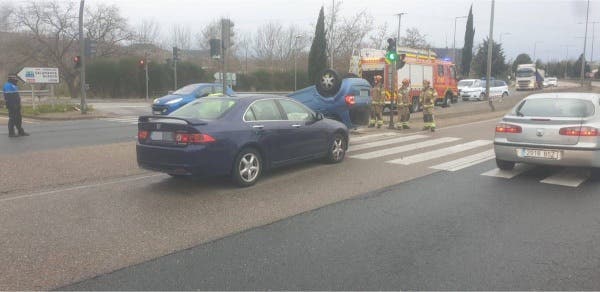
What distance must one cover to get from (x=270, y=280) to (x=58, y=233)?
2621mm

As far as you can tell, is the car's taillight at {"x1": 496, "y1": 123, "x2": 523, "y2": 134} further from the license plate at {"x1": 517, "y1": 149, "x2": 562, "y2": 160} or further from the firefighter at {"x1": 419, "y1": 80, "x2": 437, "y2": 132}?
the firefighter at {"x1": 419, "y1": 80, "x2": 437, "y2": 132}

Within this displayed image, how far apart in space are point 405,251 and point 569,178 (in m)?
5.07

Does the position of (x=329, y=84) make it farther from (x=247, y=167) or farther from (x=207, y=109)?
(x=247, y=167)

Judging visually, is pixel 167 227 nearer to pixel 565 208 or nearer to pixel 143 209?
pixel 143 209

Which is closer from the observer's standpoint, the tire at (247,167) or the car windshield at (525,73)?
the tire at (247,167)

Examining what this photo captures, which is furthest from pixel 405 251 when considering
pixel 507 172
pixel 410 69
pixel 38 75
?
pixel 38 75

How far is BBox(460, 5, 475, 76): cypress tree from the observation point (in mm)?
78375

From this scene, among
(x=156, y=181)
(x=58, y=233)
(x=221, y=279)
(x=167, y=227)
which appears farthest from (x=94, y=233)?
(x=156, y=181)

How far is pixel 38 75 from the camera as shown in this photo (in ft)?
75.3

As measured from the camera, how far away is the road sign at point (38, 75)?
22500 mm

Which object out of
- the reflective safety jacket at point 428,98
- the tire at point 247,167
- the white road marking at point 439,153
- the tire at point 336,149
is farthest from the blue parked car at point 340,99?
the tire at point 247,167

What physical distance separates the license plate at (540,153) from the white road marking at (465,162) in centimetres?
129

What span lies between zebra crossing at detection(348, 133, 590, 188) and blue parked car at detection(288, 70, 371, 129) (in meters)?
0.67

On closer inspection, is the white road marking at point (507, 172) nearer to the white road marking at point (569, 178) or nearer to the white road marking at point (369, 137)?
the white road marking at point (569, 178)
